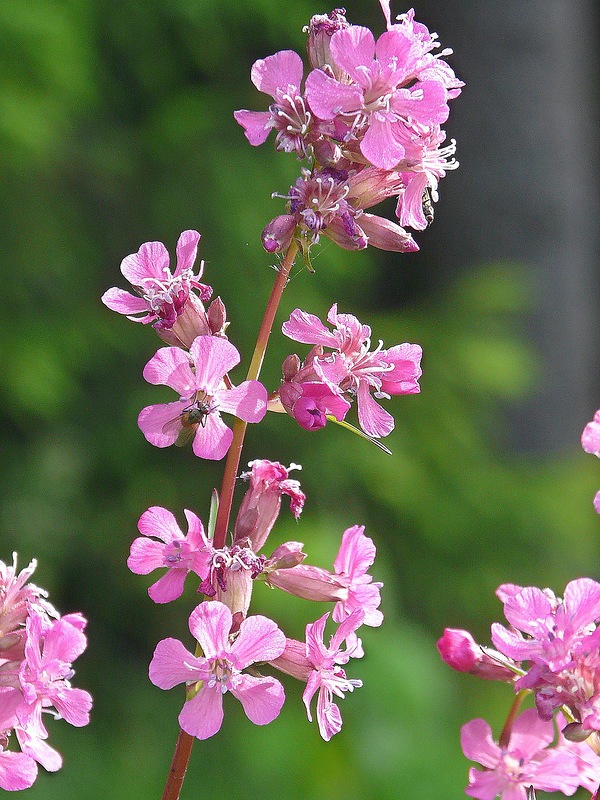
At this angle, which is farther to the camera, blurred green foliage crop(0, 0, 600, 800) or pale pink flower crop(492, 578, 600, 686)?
blurred green foliage crop(0, 0, 600, 800)

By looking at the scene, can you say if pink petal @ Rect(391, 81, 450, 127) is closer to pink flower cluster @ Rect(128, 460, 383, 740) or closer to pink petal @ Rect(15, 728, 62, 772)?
pink flower cluster @ Rect(128, 460, 383, 740)

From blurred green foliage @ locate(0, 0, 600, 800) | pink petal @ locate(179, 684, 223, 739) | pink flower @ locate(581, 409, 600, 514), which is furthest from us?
blurred green foliage @ locate(0, 0, 600, 800)

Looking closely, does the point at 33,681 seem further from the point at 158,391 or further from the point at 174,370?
the point at 158,391

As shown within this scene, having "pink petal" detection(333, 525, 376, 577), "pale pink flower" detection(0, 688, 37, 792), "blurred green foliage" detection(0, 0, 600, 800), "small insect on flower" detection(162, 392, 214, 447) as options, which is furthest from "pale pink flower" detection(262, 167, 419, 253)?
"blurred green foliage" detection(0, 0, 600, 800)

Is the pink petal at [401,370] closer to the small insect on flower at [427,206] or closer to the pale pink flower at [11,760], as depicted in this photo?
the small insect on flower at [427,206]

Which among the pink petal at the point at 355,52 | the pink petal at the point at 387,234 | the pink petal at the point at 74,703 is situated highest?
the pink petal at the point at 355,52

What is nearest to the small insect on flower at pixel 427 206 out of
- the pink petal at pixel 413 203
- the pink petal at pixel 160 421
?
the pink petal at pixel 413 203
